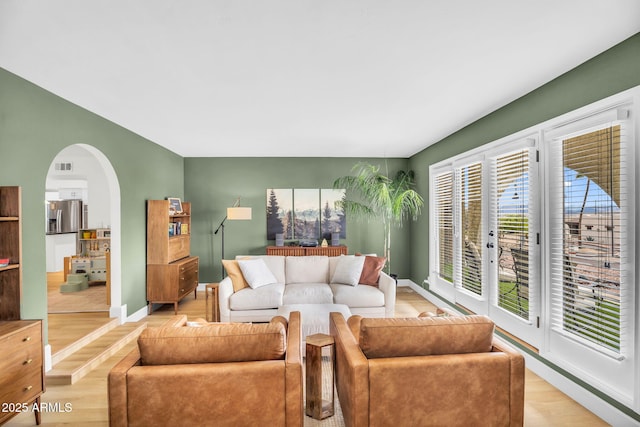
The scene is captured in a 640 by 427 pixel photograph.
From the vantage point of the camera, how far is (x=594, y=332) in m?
2.38

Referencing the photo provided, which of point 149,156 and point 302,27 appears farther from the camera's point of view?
point 149,156

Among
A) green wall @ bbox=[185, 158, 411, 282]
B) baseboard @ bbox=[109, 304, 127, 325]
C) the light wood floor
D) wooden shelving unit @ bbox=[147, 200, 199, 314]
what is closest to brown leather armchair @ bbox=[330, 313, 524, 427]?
the light wood floor

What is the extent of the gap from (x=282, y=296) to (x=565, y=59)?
358 centimetres

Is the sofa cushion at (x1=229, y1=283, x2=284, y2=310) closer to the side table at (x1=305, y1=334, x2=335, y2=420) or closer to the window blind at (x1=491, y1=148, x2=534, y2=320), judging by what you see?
the side table at (x1=305, y1=334, x2=335, y2=420)

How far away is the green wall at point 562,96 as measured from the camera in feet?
A: 6.98

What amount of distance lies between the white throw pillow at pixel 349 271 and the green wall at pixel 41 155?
9.10 ft

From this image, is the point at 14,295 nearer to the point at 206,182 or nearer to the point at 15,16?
the point at 15,16

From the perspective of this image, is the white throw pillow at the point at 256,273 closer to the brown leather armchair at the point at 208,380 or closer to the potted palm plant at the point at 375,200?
the potted palm plant at the point at 375,200

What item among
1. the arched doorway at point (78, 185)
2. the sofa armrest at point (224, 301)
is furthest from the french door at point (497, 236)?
the arched doorway at point (78, 185)

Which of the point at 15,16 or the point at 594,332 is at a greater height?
the point at 15,16

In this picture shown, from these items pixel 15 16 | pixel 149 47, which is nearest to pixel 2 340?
pixel 15 16

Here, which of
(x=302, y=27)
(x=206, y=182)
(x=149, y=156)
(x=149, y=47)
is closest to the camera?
(x=302, y=27)

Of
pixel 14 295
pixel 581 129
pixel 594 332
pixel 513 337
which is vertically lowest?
pixel 513 337

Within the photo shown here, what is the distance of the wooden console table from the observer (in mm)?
5883
